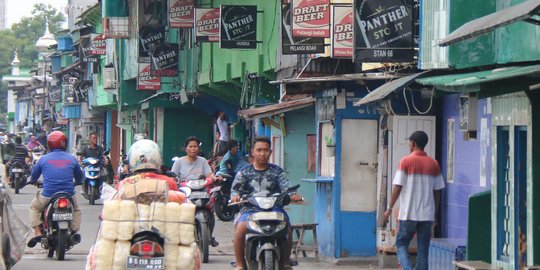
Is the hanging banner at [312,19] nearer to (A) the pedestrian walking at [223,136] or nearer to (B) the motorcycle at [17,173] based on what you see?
(A) the pedestrian walking at [223,136]

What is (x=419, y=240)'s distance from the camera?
13906mm

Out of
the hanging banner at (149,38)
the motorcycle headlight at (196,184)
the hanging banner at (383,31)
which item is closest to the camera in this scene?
the hanging banner at (383,31)

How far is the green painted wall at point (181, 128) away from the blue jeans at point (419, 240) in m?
28.4

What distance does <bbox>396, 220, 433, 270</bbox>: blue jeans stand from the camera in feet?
45.3

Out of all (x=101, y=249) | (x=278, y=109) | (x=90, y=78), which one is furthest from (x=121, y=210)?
(x=90, y=78)

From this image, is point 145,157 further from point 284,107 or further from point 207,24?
point 207,24

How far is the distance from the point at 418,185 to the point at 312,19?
5070 mm

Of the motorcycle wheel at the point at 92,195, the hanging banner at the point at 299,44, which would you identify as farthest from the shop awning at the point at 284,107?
the motorcycle wheel at the point at 92,195

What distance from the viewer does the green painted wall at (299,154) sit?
834 inches

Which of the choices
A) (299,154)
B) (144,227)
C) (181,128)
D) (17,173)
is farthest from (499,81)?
(181,128)

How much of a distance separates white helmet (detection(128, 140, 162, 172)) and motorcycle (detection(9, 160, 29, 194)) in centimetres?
2495

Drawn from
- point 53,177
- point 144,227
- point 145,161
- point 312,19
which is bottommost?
point 144,227

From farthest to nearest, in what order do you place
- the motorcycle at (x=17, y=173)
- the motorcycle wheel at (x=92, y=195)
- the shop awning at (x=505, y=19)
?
the motorcycle at (x=17, y=173), the motorcycle wheel at (x=92, y=195), the shop awning at (x=505, y=19)

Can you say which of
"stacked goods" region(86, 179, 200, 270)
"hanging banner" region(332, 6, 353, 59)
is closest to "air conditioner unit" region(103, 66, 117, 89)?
"hanging banner" region(332, 6, 353, 59)
